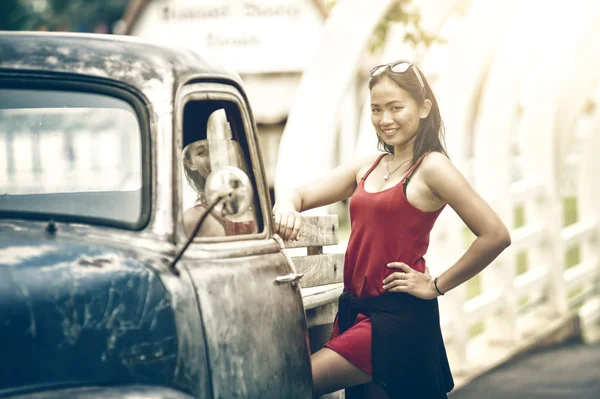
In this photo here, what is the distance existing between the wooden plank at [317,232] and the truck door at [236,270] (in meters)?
0.76

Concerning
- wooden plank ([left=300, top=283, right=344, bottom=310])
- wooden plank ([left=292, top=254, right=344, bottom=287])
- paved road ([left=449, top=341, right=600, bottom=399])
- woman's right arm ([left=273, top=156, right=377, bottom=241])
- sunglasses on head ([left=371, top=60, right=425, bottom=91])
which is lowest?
paved road ([left=449, top=341, right=600, bottom=399])

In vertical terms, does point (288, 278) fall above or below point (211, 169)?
below

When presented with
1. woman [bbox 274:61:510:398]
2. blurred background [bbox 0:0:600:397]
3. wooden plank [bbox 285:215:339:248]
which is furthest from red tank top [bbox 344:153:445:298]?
blurred background [bbox 0:0:600:397]

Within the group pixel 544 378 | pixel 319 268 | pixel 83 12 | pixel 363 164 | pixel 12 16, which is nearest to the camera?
pixel 363 164

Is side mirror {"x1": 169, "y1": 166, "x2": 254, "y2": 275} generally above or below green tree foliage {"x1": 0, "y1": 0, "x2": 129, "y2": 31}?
below

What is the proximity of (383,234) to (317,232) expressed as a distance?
39.3 inches

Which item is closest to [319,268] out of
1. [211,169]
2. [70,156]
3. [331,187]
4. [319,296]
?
[319,296]

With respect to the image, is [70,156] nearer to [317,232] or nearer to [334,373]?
[334,373]

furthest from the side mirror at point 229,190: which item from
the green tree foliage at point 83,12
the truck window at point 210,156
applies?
the green tree foliage at point 83,12

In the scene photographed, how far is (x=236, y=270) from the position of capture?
3576 millimetres

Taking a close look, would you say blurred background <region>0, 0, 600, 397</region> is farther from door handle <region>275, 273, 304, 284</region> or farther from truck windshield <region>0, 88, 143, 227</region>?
truck windshield <region>0, 88, 143, 227</region>

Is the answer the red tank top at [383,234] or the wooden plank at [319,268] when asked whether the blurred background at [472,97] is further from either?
the red tank top at [383,234]

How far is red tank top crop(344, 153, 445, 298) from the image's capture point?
3.93 m

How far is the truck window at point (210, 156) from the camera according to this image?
11.8ft
